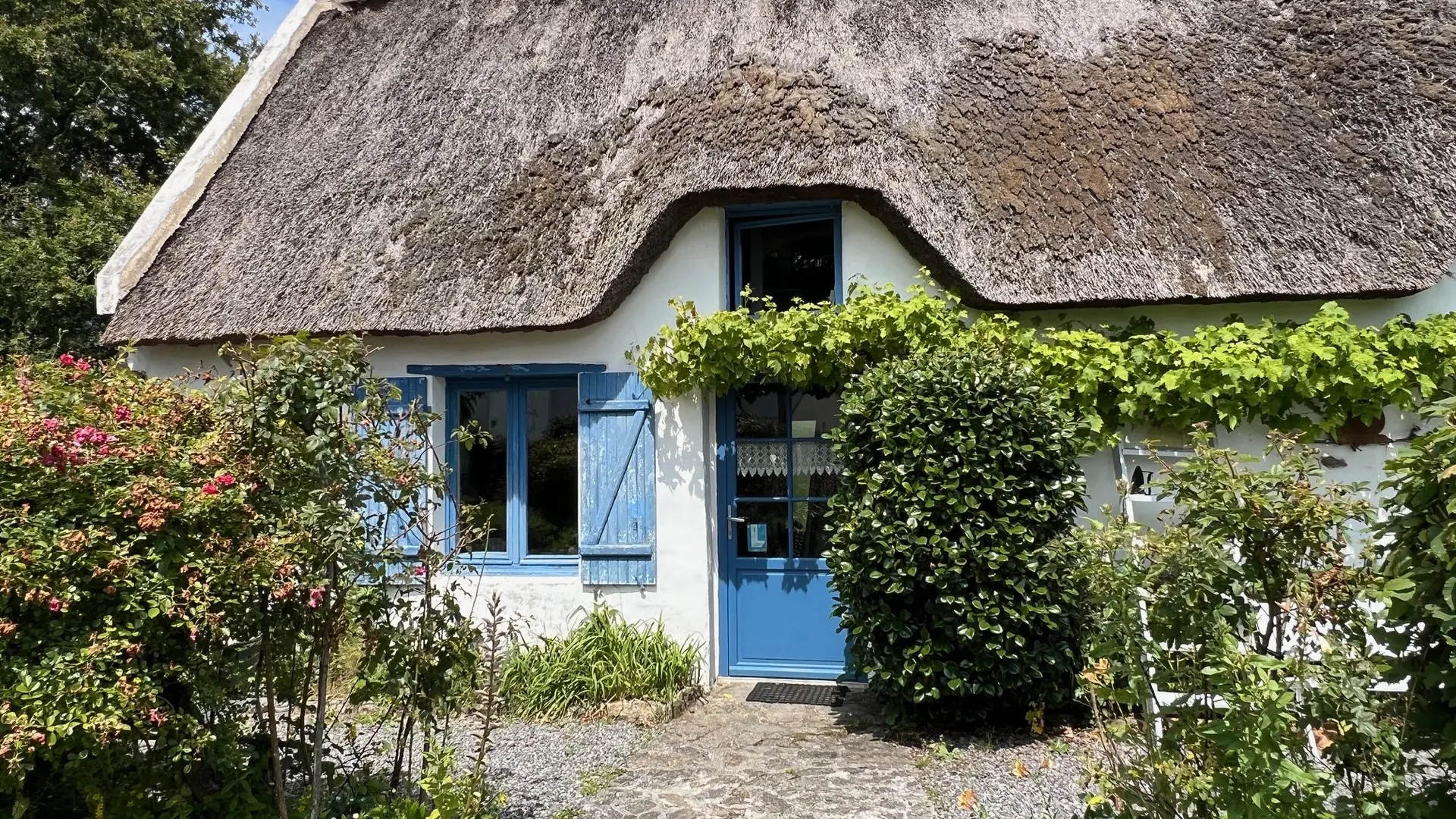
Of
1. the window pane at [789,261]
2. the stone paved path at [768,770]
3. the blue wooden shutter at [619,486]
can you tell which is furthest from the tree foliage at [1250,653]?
the window pane at [789,261]

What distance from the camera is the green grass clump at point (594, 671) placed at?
4.82 meters

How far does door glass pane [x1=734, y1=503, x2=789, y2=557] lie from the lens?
5430 millimetres

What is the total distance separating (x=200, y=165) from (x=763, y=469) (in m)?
5.35

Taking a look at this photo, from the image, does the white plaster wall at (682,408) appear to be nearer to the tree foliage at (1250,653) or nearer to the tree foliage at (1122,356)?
the tree foliage at (1122,356)

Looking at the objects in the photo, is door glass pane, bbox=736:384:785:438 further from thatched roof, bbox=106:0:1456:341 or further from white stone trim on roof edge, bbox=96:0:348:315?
white stone trim on roof edge, bbox=96:0:348:315

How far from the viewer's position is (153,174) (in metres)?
13.1

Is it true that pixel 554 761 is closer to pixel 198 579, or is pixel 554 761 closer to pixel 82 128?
pixel 198 579

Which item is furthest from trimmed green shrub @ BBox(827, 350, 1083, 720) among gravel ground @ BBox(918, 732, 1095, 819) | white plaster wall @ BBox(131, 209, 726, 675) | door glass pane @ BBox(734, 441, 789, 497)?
white plaster wall @ BBox(131, 209, 726, 675)

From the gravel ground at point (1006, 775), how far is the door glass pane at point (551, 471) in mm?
2783

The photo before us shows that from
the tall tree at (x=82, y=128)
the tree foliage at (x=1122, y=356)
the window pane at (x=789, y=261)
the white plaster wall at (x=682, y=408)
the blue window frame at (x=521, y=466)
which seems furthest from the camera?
the tall tree at (x=82, y=128)

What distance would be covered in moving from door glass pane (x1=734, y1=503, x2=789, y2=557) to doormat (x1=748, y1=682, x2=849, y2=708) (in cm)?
79

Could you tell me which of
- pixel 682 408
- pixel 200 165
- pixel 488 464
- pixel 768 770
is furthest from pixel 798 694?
pixel 200 165

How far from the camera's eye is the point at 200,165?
7.08 m

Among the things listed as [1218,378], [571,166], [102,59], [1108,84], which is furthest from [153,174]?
[1218,378]
